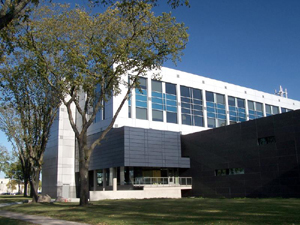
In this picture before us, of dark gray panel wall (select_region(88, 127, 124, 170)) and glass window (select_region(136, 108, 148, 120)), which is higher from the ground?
glass window (select_region(136, 108, 148, 120))

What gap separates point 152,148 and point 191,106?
36.3 ft

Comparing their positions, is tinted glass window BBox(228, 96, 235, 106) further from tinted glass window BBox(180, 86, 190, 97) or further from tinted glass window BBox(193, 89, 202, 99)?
tinted glass window BBox(180, 86, 190, 97)

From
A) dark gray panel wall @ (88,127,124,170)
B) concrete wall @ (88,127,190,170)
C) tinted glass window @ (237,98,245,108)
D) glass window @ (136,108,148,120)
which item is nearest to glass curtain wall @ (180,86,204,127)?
concrete wall @ (88,127,190,170)

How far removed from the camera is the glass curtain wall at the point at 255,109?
5728 cm

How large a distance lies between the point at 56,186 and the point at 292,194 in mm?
34526

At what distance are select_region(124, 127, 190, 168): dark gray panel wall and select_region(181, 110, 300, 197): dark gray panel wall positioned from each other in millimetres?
1737

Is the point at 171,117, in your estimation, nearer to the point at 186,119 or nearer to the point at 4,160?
the point at 186,119

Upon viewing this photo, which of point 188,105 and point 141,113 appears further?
point 188,105

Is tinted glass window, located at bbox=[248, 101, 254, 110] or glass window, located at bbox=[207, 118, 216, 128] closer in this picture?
glass window, located at bbox=[207, 118, 216, 128]

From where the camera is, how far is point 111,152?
4309 centimetres

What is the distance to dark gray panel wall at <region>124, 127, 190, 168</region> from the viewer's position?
41094 mm

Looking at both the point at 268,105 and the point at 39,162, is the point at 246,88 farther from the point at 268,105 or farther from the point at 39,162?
the point at 39,162

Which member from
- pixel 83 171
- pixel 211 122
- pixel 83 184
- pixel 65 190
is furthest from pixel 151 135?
pixel 83 184

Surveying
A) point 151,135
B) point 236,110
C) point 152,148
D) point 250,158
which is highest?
point 236,110
